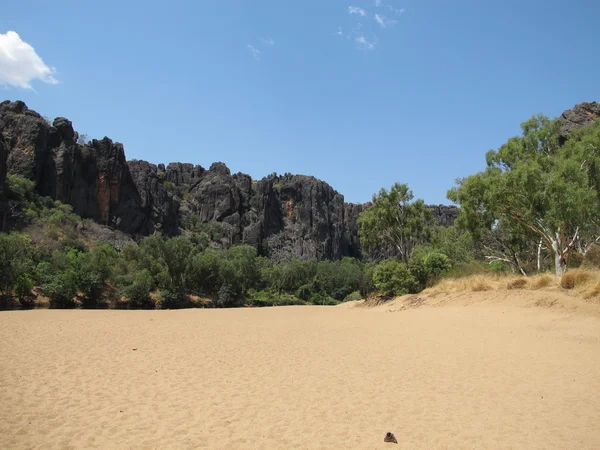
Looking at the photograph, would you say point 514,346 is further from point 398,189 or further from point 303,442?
point 398,189

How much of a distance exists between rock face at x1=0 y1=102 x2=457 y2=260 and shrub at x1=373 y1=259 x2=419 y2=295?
6777 centimetres

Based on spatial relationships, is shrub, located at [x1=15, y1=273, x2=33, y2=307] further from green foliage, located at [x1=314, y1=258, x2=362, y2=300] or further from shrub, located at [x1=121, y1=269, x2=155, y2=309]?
green foliage, located at [x1=314, y1=258, x2=362, y2=300]

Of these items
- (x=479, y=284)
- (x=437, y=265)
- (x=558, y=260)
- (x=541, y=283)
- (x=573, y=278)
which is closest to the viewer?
(x=573, y=278)

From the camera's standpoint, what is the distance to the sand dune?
19.4 feet

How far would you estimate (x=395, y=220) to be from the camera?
→ 39438 mm

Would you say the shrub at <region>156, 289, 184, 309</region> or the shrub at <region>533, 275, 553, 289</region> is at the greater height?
the shrub at <region>533, 275, 553, 289</region>

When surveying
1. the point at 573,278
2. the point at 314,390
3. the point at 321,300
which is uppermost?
the point at 573,278

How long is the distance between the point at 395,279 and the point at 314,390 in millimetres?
25664

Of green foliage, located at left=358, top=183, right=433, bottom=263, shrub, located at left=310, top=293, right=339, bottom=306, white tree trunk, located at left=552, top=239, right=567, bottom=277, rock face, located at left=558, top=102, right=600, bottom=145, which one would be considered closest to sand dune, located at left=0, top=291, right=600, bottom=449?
white tree trunk, located at left=552, top=239, right=567, bottom=277

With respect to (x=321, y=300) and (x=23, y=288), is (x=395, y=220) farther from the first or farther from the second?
(x=321, y=300)

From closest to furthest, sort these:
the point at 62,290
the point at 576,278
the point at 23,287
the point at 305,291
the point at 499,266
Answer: the point at 576,278, the point at 499,266, the point at 23,287, the point at 62,290, the point at 305,291

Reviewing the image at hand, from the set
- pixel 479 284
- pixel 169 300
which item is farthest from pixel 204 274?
pixel 479 284

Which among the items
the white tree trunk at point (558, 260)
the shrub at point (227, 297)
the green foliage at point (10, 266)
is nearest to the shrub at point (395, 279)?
the white tree trunk at point (558, 260)

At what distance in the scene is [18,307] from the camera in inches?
1519
